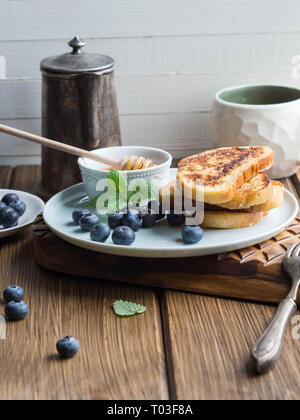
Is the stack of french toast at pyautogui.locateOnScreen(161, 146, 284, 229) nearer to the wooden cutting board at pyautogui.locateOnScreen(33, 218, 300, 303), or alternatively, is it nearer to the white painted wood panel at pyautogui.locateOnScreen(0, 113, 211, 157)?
the wooden cutting board at pyautogui.locateOnScreen(33, 218, 300, 303)

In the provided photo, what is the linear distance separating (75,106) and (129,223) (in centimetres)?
38

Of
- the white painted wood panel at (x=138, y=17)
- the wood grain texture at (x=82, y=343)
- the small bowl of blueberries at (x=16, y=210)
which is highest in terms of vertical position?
the white painted wood panel at (x=138, y=17)

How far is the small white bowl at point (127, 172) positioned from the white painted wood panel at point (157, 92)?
34 centimetres

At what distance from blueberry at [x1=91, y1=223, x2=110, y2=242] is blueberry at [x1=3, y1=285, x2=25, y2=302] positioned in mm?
140

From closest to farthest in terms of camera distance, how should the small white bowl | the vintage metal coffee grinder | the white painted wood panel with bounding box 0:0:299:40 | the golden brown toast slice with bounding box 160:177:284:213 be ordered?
1. the golden brown toast slice with bounding box 160:177:284:213
2. the small white bowl
3. the vintage metal coffee grinder
4. the white painted wood panel with bounding box 0:0:299:40

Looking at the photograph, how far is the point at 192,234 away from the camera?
93 centimetres

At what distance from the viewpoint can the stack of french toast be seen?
98 centimetres

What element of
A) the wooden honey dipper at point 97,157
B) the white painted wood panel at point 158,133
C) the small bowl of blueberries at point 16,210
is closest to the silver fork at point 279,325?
the wooden honey dipper at point 97,157

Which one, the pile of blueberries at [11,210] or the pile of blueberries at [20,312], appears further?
the pile of blueberries at [11,210]

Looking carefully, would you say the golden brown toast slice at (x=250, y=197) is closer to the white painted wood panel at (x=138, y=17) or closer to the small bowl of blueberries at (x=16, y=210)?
the small bowl of blueberries at (x=16, y=210)

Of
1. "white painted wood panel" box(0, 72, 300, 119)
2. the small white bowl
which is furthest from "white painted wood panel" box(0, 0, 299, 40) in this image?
the small white bowl

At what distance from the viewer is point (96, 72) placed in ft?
4.07

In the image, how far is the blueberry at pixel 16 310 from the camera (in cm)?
88

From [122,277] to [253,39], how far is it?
2.60ft
